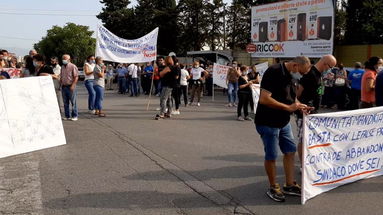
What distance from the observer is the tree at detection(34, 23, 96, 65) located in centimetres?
7650

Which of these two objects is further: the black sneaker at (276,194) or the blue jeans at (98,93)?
the blue jeans at (98,93)

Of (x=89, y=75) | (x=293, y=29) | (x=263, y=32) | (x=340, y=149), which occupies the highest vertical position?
(x=263, y=32)

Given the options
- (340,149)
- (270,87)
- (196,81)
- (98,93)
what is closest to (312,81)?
(340,149)

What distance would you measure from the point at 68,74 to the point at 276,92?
742 centimetres

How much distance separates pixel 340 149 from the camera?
5.39 m

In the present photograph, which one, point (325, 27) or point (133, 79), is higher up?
point (325, 27)

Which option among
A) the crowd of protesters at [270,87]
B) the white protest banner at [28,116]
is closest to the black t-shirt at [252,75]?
the crowd of protesters at [270,87]

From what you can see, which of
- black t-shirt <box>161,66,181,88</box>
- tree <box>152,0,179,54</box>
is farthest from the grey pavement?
tree <box>152,0,179,54</box>

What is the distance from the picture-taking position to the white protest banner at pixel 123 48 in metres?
13.4

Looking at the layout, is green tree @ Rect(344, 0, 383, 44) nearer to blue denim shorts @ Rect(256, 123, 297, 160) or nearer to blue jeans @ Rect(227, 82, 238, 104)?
blue jeans @ Rect(227, 82, 238, 104)

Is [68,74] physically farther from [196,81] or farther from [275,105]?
[275,105]

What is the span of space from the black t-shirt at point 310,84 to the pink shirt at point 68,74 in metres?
6.88

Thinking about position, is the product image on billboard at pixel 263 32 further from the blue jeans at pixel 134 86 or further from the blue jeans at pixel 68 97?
the blue jeans at pixel 68 97

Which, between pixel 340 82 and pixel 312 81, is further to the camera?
pixel 340 82
